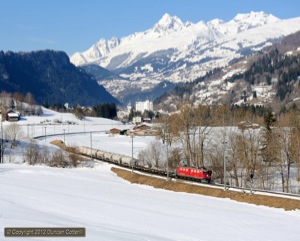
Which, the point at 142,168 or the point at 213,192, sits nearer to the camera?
the point at 213,192

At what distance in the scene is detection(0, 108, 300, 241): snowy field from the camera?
29.0 m

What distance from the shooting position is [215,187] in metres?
54.8

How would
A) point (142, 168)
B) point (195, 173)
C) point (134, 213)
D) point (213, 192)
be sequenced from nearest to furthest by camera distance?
point (134, 213), point (213, 192), point (195, 173), point (142, 168)

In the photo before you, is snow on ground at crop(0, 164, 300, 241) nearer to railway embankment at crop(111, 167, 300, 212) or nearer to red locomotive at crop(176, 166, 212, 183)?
railway embankment at crop(111, 167, 300, 212)

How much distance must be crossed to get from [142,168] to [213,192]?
28.0 metres

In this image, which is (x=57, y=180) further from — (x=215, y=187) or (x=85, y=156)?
(x=85, y=156)

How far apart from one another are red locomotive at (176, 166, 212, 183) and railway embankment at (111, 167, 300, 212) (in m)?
2.53

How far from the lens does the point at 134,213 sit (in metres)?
38.7

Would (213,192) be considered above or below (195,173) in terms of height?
below

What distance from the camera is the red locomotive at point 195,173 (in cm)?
6081

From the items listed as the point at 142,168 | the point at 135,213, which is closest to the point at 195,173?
the point at 142,168

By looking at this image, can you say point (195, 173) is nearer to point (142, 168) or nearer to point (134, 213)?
point (142, 168)

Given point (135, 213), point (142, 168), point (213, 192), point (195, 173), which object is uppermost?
point (195, 173)

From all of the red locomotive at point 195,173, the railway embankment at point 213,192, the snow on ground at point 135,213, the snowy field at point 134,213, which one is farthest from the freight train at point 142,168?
the snow on ground at point 135,213
